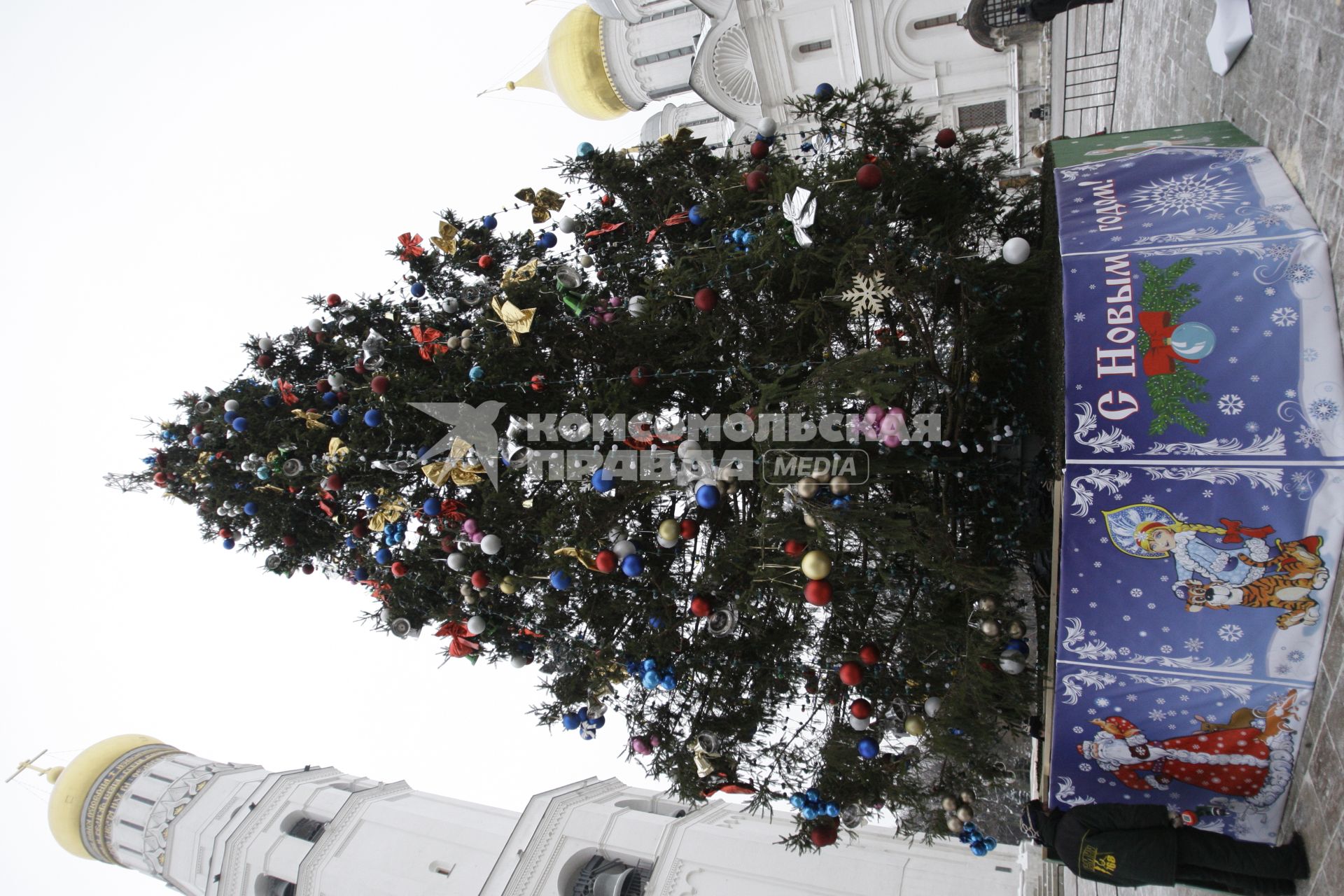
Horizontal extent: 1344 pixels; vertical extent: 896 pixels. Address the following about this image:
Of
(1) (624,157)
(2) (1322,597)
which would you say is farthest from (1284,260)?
(1) (624,157)

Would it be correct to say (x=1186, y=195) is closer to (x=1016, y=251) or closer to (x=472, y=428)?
(x=1016, y=251)

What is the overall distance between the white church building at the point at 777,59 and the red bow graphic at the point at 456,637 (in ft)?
35.3

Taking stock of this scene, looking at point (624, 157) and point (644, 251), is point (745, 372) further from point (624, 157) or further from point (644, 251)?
point (624, 157)

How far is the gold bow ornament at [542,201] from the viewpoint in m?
8.18

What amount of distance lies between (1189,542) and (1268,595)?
633 millimetres

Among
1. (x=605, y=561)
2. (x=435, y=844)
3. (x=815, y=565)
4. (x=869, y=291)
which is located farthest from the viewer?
(x=435, y=844)

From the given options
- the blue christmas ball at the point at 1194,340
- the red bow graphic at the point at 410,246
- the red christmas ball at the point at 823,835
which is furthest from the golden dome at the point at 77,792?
the blue christmas ball at the point at 1194,340

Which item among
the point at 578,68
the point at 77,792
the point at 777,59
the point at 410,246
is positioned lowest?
the point at 77,792

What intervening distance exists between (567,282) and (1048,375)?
4.66 meters

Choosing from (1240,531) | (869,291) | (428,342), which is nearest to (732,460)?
(869,291)

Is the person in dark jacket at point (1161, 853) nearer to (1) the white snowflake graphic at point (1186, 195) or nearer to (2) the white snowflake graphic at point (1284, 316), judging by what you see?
(2) the white snowflake graphic at point (1284, 316)

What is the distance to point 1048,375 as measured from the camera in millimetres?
6453

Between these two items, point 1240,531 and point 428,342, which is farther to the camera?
point 428,342

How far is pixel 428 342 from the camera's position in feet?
24.8
